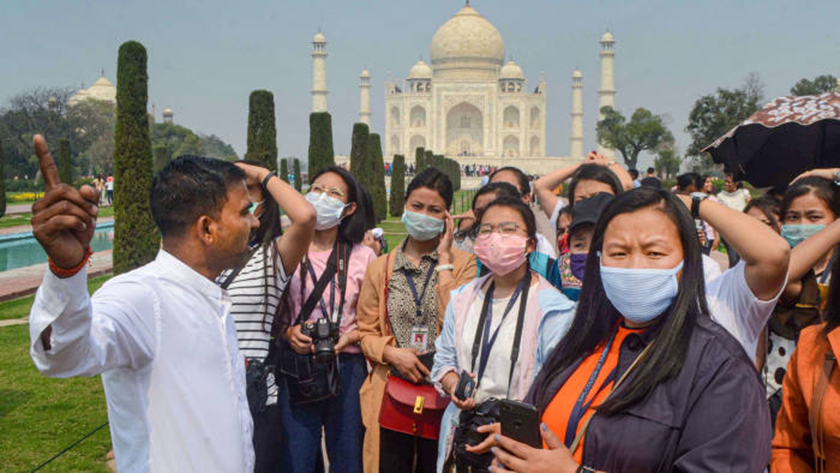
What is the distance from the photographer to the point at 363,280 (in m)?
3.44

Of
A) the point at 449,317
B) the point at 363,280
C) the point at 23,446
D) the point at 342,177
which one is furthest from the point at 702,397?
the point at 23,446

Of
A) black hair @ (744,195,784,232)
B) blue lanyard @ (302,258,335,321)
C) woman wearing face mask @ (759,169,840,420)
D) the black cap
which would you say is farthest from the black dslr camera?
black hair @ (744,195,784,232)

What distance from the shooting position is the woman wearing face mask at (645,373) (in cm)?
173

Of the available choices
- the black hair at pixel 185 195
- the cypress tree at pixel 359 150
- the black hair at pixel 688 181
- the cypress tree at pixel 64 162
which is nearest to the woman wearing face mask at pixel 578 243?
the black hair at pixel 185 195

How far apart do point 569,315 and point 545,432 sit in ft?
2.18

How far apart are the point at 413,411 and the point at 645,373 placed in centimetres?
141

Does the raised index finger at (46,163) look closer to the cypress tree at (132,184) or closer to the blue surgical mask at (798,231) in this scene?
the blue surgical mask at (798,231)

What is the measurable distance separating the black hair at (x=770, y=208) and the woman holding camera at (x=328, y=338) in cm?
219

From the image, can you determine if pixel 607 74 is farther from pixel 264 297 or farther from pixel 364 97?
pixel 264 297

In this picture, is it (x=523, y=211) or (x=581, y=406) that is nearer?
(x=581, y=406)

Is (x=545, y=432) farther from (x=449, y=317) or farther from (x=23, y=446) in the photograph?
(x=23, y=446)

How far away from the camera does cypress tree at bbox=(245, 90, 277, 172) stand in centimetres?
1105

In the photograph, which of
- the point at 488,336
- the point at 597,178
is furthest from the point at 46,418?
the point at 597,178

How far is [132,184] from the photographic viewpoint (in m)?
8.74
